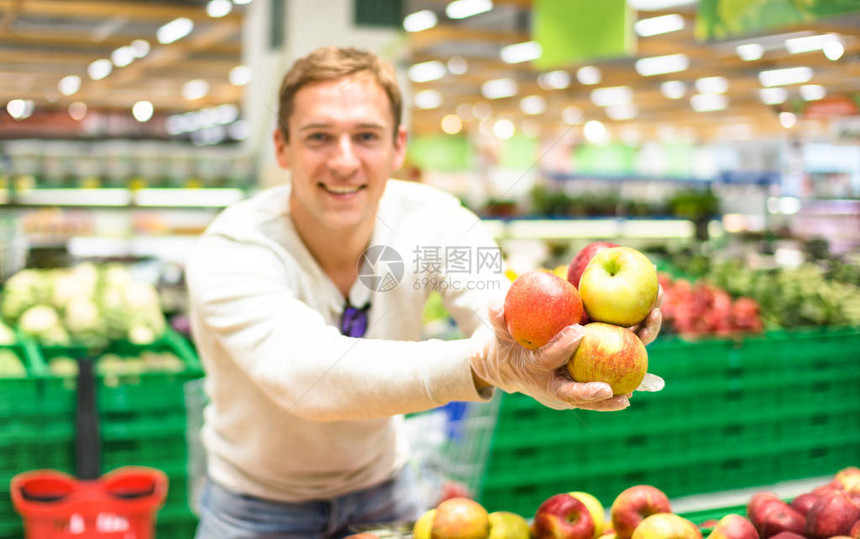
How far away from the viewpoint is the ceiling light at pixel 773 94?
48.0ft

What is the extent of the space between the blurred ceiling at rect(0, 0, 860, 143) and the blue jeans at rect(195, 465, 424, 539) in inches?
170

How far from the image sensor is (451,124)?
26328mm

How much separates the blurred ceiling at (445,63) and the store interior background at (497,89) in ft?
0.17

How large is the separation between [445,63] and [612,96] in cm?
577

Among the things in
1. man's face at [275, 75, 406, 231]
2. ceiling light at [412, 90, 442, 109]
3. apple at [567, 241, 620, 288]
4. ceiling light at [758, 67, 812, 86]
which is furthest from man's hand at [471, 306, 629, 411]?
ceiling light at [412, 90, 442, 109]

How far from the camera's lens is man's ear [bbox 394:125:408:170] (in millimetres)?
2002

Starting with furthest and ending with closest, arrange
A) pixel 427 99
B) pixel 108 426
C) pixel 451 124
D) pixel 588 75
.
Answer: pixel 451 124 < pixel 427 99 < pixel 588 75 < pixel 108 426

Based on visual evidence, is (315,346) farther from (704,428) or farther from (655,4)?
(655,4)

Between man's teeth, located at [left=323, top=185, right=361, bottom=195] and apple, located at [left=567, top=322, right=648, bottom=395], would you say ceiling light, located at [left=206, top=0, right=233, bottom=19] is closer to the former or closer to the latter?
man's teeth, located at [left=323, top=185, right=361, bottom=195]

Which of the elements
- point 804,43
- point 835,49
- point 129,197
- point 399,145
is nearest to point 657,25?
point 804,43

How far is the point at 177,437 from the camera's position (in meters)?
3.44

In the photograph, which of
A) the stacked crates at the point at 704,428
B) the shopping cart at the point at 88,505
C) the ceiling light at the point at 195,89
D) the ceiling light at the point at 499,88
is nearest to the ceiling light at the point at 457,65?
the ceiling light at the point at 499,88

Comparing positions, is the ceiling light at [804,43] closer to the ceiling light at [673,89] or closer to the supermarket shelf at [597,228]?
the supermarket shelf at [597,228]

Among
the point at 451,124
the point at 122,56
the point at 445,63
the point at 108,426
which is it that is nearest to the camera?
the point at 108,426
